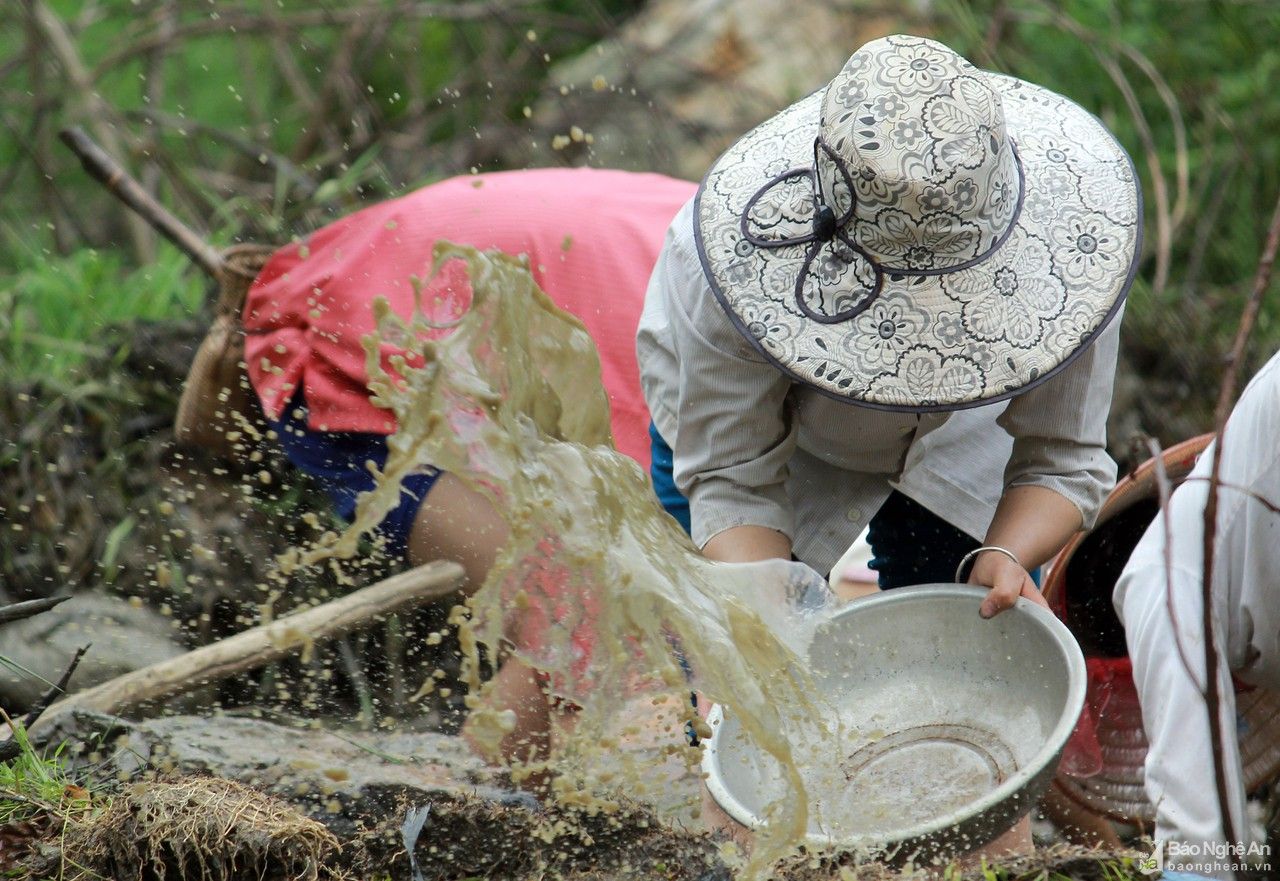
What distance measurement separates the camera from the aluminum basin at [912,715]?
196cm

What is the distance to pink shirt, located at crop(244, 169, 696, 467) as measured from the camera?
3020 mm

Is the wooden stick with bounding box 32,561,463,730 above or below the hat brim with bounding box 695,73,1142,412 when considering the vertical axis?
below

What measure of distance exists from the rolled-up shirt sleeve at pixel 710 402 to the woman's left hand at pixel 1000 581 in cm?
33

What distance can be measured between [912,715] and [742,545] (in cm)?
39

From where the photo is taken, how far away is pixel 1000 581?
2.03m

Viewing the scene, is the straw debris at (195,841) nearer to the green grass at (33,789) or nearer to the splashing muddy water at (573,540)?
the green grass at (33,789)

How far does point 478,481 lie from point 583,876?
24.1 inches

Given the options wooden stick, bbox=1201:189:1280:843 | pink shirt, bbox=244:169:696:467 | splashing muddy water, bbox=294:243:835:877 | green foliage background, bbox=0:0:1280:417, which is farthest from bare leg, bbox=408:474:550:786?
wooden stick, bbox=1201:189:1280:843

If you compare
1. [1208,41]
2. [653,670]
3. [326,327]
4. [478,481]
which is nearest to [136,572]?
[326,327]

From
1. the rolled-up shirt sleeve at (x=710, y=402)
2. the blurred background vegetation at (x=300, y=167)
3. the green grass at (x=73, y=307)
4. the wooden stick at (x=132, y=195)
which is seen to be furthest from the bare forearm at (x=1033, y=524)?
the green grass at (x=73, y=307)

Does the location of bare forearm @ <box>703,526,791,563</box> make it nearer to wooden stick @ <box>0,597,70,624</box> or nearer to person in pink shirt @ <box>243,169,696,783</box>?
person in pink shirt @ <box>243,169,696,783</box>

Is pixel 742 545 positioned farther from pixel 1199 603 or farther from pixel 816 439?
pixel 1199 603

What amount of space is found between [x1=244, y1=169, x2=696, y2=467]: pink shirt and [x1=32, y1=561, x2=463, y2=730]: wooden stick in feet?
1.28

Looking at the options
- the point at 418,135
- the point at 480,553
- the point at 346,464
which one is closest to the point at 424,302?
the point at 346,464
